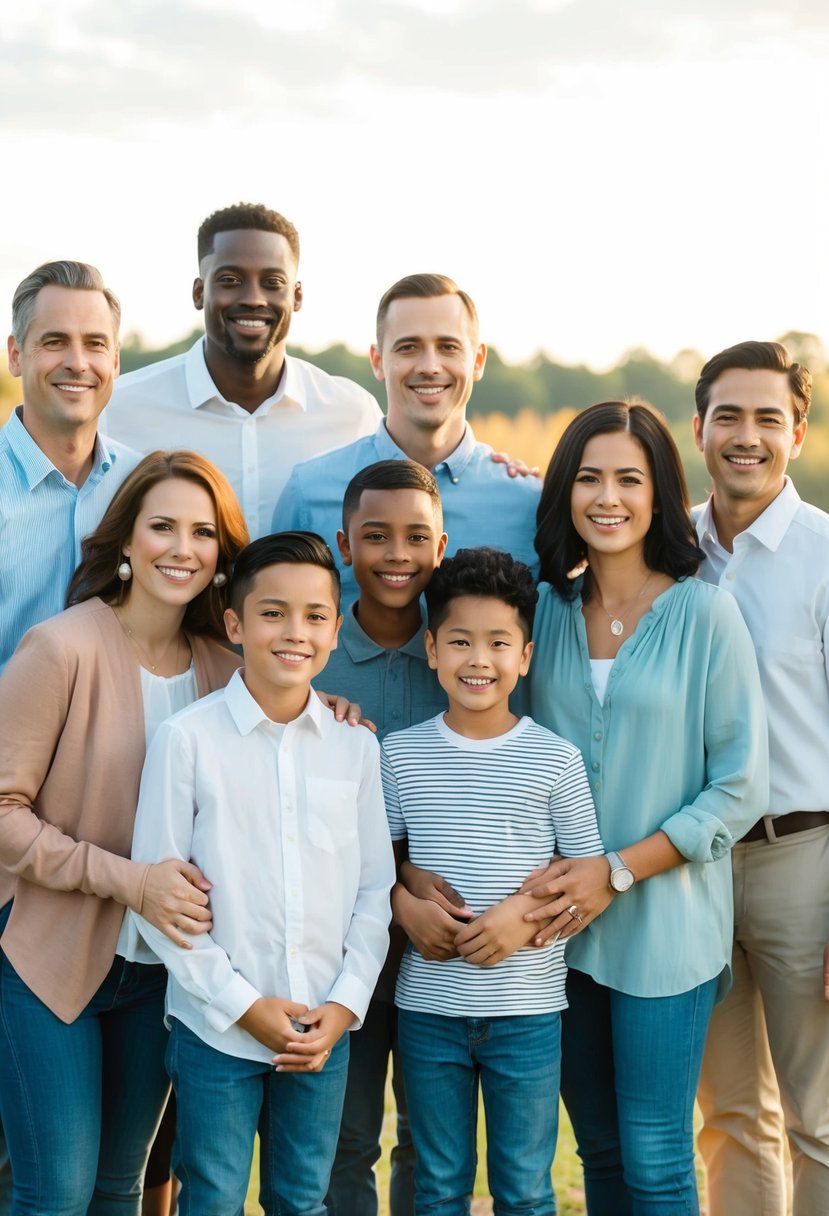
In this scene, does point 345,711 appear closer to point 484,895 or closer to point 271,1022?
point 484,895

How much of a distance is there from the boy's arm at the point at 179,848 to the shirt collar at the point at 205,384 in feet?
5.82

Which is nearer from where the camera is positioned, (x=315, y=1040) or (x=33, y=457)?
(x=315, y=1040)

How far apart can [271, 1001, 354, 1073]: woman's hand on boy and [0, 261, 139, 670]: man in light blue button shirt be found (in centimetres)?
121

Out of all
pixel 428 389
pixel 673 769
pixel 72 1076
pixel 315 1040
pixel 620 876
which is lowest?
pixel 72 1076

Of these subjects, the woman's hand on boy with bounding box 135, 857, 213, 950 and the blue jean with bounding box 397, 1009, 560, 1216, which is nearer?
the woman's hand on boy with bounding box 135, 857, 213, 950

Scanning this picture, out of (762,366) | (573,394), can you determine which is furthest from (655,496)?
(573,394)

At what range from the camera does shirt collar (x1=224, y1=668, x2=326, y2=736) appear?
2.85 m

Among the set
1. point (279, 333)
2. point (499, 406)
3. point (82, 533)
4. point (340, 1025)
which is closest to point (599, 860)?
point (340, 1025)

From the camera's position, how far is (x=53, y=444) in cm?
334

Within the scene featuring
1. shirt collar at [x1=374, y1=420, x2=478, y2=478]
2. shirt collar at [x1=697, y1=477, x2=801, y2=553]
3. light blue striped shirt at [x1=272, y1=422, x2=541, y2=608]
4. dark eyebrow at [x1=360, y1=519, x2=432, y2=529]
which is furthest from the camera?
shirt collar at [x1=374, y1=420, x2=478, y2=478]

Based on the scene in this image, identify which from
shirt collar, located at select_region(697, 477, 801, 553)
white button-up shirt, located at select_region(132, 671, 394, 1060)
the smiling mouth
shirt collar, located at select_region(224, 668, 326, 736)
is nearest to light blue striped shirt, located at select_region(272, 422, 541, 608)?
the smiling mouth

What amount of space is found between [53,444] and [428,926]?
156 centimetres

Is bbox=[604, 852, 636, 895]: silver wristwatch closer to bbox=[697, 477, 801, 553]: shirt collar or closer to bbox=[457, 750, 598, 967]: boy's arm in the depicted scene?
bbox=[457, 750, 598, 967]: boy's arm

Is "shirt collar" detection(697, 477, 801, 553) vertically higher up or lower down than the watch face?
higher up
